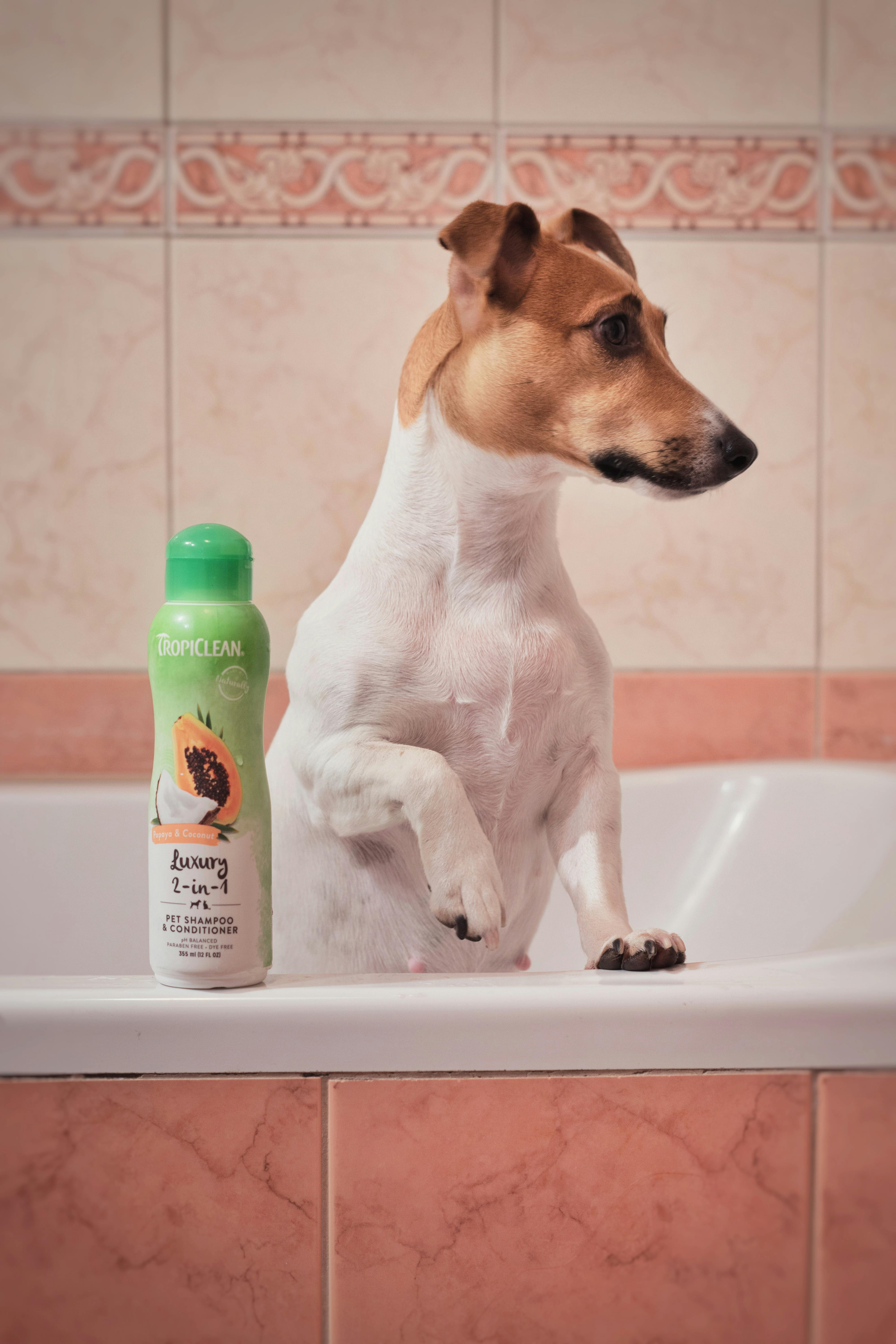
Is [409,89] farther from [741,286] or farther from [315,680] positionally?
[315,680]

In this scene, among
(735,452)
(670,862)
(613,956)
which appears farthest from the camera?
(670,862)

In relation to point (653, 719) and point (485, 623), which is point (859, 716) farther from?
point (485, 623)

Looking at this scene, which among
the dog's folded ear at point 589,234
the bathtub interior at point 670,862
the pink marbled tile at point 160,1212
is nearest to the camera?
the pink marbled tile at point 160,1212

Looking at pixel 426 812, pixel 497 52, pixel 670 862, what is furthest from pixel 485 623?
pixel 497 52

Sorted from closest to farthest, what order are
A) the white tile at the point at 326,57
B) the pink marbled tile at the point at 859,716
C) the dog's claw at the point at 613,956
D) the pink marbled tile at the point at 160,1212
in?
the pink marbled tile at the point at 160,1212 < the dog's claw at the point at 613,956 < the white tile at the point at 326,57 < the pink marbled tile at the point at 859,716

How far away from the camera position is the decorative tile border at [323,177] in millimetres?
1590

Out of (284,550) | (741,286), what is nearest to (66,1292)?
(284,550)

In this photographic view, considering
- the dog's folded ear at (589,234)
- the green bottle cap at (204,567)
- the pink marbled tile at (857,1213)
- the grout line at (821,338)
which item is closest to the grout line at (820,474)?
the grout line at (821,338)

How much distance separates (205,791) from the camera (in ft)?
2.10

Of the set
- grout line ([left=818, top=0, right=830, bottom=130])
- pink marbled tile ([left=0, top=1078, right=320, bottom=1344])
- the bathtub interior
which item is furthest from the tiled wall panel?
pink marbled tile ([left=0, top=1078, right=320, bottom=1344])

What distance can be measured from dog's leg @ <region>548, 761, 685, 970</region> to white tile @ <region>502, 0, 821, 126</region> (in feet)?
3.93

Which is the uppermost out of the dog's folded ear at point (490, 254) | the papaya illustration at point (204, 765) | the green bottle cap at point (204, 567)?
the dog's folded ear at point (490, 254)

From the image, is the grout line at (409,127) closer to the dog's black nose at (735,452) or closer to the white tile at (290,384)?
the white tile at (290,384)

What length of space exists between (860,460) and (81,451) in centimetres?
126
